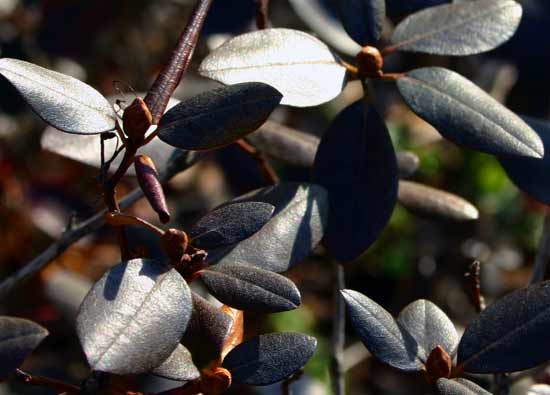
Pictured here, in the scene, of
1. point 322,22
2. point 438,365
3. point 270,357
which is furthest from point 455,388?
point 322,22

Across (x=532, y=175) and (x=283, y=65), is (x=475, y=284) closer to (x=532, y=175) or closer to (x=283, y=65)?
(x=532, y=175)

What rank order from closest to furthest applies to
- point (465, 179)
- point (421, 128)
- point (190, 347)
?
point (190, 347) → point (465, 179) → point (421, 128)

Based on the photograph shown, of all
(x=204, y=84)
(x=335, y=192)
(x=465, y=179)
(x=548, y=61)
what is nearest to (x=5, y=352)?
(x=335, y=192)

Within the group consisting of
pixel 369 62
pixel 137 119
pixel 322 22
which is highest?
pixel 322 22

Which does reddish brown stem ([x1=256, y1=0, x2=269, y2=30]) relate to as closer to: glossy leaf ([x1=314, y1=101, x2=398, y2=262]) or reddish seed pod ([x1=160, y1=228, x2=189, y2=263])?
glossy leaf ([x1=314, y1=101, x2=398, y2=262])

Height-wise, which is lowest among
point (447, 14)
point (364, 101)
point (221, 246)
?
point (221, 246)

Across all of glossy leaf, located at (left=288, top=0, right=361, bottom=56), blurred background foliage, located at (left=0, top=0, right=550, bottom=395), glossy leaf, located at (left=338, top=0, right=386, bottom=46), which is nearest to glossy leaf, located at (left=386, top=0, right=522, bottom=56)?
glossy leaf, located at (left=338, top=0, right=386, bottom=46)

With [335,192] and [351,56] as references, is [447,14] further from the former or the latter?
[351,56]
